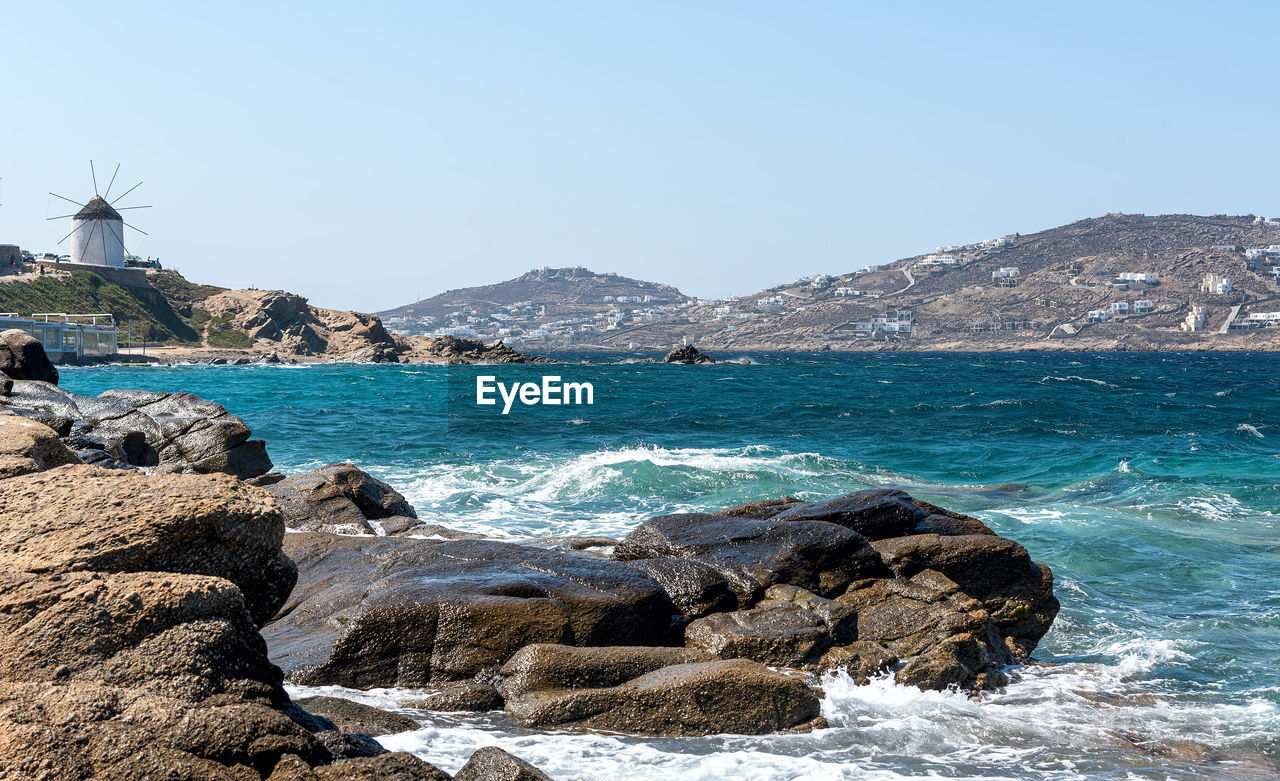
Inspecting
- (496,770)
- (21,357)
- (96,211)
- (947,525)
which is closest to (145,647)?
(496,770)

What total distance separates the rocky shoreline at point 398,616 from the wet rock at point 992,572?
3cm

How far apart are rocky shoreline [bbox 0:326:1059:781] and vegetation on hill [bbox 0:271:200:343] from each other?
97.7m

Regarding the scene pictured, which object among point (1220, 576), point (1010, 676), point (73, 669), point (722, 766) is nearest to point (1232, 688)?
point (1010, 676)

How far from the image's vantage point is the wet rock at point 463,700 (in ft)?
24.4

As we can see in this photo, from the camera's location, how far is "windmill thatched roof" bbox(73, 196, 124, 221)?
113750mm

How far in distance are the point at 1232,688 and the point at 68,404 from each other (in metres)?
19.0

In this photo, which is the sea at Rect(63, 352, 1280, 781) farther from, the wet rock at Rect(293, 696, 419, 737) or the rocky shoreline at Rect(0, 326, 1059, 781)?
the rocky shoreline at Rect(0, 326, 1059, 781)

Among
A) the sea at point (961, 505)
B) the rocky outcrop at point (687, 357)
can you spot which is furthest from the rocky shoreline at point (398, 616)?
the rocky outcrop at point (687, 357)

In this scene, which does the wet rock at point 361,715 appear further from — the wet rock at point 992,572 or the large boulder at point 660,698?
the wet rock at point 992,572

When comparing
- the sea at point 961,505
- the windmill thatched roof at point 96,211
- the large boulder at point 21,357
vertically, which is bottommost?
the sea at point 961,505

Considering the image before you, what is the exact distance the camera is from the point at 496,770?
5223 mm

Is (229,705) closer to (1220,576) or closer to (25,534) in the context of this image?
(25,534)

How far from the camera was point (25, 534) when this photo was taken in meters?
4.73

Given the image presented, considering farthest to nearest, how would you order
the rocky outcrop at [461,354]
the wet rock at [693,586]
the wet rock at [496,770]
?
the rocky outcrop at [461,354]
the wet rock at [693,586]
the wet rock at [496,770]
